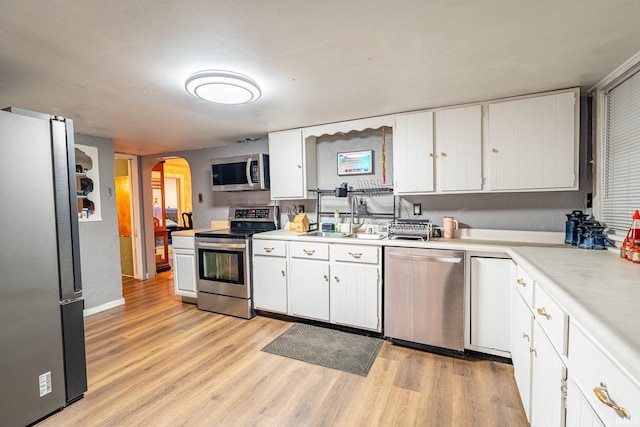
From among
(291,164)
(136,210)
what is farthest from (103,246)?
(291,164)

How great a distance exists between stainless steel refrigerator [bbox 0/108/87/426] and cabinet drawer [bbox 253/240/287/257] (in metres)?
1.59

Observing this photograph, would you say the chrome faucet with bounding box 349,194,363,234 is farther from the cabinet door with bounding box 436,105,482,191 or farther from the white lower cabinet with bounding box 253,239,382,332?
the cabinet door with bounding box 436,105,482,191

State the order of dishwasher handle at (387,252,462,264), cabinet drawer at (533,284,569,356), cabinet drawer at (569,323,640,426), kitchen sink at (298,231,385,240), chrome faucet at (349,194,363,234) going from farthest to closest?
chrome faucet at (349,194,363,234) → kitchen sink at (298,231,385,240) → dishwasher handle at (387,252,462,264) → cabinet drawer at (533,284,569,356) → cabinet drawer at (569,323,640,426)

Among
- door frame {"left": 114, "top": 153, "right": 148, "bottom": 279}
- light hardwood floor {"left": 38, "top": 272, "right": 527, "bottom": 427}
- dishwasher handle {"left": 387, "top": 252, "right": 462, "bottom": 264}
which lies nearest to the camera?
light hardwood floor {"left": 38, "top": 272, "right": 527, "bottom": 427}

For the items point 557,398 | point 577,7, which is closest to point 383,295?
point 557,398

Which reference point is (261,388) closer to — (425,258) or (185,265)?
(425,258)

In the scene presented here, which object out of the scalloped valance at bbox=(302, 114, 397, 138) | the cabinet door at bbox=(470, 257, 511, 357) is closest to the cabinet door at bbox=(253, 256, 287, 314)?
the scalloped valance at bbox=(302, 114, 397, 138)

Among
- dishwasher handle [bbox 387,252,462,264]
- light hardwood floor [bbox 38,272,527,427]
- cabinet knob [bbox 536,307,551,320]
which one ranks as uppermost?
dishwasher handle [bbox 387,252,462,264]

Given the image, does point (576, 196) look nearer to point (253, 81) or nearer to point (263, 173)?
point (253, 81)

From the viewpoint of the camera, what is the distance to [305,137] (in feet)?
10.7

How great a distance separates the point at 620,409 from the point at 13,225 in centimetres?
258

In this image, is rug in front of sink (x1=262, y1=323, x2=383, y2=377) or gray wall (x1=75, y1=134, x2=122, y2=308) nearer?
rug in front of sink (x1=262, y1=323, x2=383, y2=377)

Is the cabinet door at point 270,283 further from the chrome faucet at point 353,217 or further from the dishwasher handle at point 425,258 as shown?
the dishwasher handle at point 425,258

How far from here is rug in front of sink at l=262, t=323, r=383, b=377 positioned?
2.27 meters
